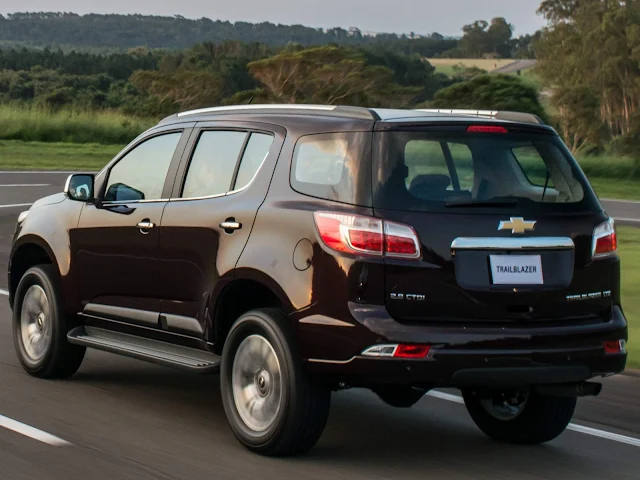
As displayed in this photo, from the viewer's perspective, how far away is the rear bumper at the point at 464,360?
5895 millimetres

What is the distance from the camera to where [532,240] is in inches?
240

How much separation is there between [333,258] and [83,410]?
2195mm

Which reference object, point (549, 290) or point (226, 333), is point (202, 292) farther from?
point (549, 290)

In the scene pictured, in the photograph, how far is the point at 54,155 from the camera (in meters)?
38.0

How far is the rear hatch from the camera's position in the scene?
596 cm

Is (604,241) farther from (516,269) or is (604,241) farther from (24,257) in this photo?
(24,257)

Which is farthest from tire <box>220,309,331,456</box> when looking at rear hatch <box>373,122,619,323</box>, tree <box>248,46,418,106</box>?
tree <box>248,46,418,106</box>

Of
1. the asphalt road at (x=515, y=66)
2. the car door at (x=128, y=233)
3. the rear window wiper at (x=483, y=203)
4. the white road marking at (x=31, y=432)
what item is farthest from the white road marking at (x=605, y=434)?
the asphalt road at (x=515, y=66)

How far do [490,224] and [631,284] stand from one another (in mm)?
9053

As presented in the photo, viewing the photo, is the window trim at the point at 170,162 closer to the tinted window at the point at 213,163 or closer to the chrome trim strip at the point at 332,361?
the tinted window at the point at 213,163

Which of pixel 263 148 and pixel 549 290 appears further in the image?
pixel 263 148

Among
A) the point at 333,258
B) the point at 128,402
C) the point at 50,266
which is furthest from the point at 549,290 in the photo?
the point at 50,266

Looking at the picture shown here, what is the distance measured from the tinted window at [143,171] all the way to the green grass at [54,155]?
1022 inches

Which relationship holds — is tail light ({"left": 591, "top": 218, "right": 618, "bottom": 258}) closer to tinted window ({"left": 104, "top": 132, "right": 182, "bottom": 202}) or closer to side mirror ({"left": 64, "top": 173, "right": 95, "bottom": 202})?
tinted window ({"left": 104, "top": 132, "right": 182, "bottom": 202})
